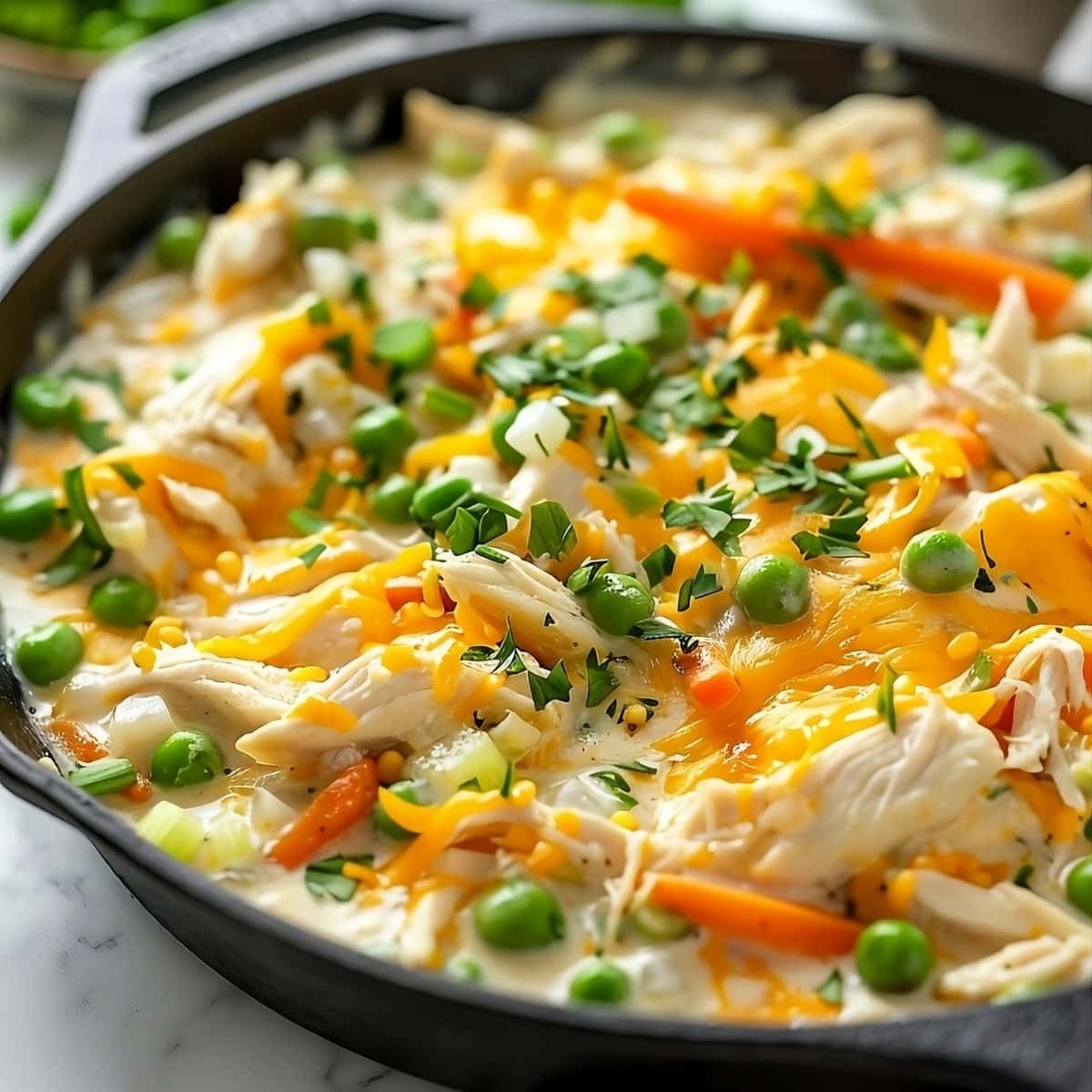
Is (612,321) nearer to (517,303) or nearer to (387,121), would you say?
(517,303)

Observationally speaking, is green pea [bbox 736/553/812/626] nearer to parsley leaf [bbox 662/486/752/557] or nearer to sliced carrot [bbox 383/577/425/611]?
parsley leaf [bbox 662/486/752/557]

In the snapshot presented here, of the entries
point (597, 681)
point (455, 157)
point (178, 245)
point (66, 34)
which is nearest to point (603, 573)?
point (597, 681)

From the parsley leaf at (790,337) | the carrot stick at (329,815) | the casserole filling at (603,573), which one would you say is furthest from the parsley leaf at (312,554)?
the parsley leaf at (790,337)

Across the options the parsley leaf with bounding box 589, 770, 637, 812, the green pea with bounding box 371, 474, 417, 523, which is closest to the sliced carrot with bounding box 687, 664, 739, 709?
the parsley leaf with bounding box 589, 770, 637, 812

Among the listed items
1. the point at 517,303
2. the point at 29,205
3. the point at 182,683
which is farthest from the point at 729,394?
the point at 29,205

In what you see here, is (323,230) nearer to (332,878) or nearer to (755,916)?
(332,878)
